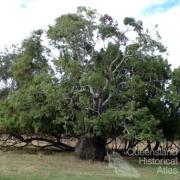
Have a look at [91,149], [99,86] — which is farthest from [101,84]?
[91,149]

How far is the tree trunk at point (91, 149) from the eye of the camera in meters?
21.1

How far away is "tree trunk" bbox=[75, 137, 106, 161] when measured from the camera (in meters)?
21.1

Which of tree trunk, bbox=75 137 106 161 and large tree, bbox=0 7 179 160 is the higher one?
large tree, bbox=0 7 179 160

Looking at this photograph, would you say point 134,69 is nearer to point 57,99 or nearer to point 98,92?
point 98,92

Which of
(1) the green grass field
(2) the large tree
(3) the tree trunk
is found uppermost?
(2) the large tree

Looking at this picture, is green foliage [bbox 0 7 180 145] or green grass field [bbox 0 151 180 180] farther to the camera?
green foliage [bbox 0 7 180 145]

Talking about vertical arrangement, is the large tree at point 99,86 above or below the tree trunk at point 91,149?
above

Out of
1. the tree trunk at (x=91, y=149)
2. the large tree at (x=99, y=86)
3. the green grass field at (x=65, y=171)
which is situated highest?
the large tree at (x=99, y=86)

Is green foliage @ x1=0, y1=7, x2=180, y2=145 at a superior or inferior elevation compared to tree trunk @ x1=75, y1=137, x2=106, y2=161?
superior

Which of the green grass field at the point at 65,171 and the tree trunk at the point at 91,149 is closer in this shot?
the green grass field at the point at 65,171

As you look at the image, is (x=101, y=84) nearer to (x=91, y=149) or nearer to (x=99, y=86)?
(x=99, y=86)

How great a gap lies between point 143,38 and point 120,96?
282 cm

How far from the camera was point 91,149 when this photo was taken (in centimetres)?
2108

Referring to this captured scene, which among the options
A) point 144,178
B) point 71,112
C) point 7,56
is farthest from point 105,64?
point 7,56
